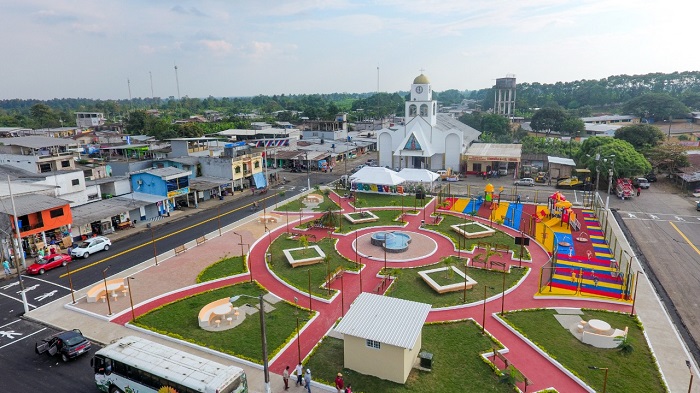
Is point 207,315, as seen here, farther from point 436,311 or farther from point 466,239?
point 466,239

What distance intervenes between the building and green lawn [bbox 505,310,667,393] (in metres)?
7.08

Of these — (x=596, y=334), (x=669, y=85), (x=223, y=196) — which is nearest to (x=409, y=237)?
(x=596, y=334)

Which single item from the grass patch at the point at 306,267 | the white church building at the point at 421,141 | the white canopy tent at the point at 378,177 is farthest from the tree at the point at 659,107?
the grass patch at the point at 306,267

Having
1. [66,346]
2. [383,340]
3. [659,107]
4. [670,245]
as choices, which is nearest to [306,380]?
[383,340]

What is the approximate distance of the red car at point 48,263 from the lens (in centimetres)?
3185

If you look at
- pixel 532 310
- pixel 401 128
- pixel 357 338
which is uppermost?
pixel 401 128

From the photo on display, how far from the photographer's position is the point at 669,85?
181500 mm

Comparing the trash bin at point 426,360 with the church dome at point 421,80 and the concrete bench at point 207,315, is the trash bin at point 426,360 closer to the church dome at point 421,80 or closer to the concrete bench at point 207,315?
the concrete bench at point 207,315

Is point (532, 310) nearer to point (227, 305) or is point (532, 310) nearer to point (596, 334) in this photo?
point (596, 334)

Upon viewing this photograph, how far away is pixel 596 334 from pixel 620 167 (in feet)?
139

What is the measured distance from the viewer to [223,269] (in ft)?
105

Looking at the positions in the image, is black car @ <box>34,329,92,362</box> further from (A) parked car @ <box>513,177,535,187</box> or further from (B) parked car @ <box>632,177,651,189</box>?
(B) parked car @ <box>632,177,651,189</box>

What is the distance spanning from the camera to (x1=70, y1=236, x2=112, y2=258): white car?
3478cm

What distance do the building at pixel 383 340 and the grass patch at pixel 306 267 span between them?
7325mm
